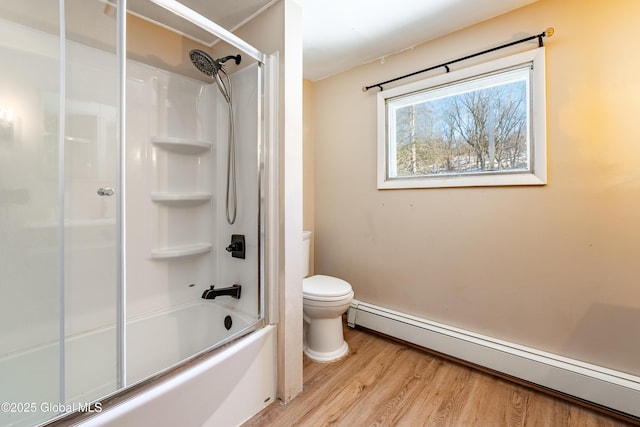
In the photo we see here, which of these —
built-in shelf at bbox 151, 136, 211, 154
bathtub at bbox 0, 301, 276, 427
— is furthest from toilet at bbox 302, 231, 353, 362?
built-in shelf at bbox 151, 136, 211, 154

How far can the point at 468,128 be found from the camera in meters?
1.91

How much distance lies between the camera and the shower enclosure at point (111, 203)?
50.4 inches

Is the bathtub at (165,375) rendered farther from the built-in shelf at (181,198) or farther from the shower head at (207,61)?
the shower head at (207,61)

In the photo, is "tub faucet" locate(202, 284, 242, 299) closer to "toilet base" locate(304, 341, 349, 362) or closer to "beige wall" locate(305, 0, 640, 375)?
"toilet base" locate(304, 341, 349, 362)

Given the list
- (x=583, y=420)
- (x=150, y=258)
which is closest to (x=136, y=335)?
(x=150, y=258)

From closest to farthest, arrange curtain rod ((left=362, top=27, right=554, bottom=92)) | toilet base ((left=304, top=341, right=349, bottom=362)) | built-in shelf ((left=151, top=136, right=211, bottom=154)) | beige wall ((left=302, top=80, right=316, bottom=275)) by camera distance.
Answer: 1. curtain rod ((left=362, top=27, right=554, bottom=92))
2. built-in shelf ((left=151, top=136, right=211, bottom=154))
3. toilet base ((left=304, top=341, right=349, bottom=362))
4. beige wall ((left=302, top=80, right=316, bottom=275))

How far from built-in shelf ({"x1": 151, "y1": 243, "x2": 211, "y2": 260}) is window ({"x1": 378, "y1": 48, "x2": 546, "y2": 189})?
1.41 meters

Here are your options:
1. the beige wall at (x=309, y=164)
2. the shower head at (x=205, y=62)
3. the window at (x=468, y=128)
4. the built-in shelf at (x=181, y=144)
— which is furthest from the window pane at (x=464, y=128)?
the built-in shelf at (x=181, y=144)

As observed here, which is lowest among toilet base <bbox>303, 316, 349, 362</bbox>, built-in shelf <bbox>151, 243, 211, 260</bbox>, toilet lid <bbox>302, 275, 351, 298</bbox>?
toilet base <bbox>303, 316, 349, 362</bbox>

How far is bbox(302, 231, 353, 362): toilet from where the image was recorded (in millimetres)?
1845

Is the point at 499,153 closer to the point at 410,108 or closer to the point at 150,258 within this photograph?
the point at 410,108

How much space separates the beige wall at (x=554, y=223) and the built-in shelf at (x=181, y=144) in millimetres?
1306

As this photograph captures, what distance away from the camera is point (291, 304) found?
1553 millimetres

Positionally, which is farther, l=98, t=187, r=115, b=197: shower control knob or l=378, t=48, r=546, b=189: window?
l=378, t=48, r=546, b=189: window
